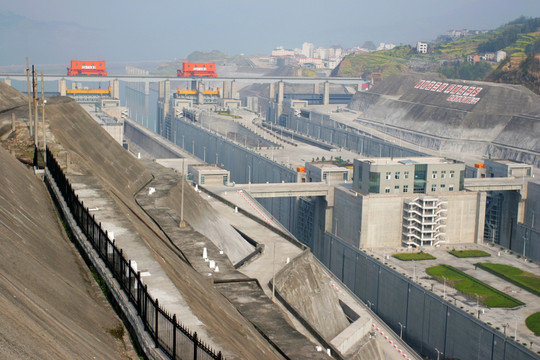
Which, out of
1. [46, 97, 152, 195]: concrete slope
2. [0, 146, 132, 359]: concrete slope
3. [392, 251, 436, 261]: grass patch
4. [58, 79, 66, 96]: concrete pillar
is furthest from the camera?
[58, 79, 66, 96]: concrete pillar

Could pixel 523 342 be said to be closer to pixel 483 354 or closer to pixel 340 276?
pixel 483 354

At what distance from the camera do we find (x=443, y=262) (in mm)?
66625

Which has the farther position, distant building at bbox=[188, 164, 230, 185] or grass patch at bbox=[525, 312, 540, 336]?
distant building at bbox=[188, 164, 230, 185]

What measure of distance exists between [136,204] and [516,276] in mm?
34402

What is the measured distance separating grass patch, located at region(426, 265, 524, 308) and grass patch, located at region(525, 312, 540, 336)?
2161 mm

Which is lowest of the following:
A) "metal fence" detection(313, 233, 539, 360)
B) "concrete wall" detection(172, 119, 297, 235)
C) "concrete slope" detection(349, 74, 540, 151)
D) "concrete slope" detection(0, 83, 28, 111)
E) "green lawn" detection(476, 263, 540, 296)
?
"metal fence" detection(313, 233, 539, 360)

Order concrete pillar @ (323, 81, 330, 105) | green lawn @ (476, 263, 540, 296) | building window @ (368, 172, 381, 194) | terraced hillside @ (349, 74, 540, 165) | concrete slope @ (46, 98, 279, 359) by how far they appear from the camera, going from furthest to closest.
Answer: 1. concrete pillar @ (323, 81, 330, 105)
2. terraced hillside @ (349, 74, 540, 165)
3. building window @ (368, 172, 381, 194)
4. green lawn @ (476, 263, 540, 296)
5. concrete slope @ (46, 98, 279, 359)

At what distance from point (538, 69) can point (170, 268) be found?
133 meters

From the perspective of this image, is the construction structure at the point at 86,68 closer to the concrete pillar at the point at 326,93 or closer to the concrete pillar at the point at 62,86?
the concrete pillar at the point at 62,86

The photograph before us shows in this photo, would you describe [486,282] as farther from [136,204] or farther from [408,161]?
[136,204]

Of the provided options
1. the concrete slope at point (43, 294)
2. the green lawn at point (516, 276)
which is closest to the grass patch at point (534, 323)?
the green lawn at point (516, 276)

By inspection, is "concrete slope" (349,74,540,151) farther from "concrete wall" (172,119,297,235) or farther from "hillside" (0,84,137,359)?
"hillside" (0,84,137,359)

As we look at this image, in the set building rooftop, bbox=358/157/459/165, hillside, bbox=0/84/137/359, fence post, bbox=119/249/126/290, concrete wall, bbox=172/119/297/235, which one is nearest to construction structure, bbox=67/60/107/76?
concrete wall, bbox=172/119/297/235

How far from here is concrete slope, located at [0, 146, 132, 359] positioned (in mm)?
13188
